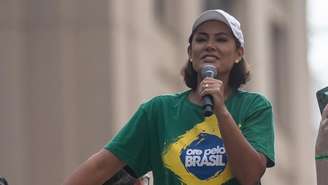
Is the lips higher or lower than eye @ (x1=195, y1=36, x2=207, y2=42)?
lower

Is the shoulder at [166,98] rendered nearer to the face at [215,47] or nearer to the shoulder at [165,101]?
the shoulder at [165,101]

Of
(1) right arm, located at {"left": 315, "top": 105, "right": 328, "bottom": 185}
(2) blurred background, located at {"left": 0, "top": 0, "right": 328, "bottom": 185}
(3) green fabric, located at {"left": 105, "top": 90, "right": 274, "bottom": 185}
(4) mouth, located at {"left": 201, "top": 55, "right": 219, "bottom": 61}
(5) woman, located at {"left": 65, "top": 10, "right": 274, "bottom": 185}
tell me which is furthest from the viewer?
(2) blurred background, located at {"left": 0, "top": 0, "right": 328, "bottom": 185}

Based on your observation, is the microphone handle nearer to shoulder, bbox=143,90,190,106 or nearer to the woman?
the woman

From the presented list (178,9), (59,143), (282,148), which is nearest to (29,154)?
(59,143)

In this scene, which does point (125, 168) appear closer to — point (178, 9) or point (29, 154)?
point (29, 154)

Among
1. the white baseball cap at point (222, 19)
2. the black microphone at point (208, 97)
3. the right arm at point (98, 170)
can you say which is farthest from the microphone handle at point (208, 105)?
the right arm at point (98, 170)

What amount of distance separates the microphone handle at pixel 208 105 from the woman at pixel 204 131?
14 mm

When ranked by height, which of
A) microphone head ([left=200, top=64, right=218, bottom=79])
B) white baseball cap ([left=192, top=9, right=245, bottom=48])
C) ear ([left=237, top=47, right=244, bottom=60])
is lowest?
microphone head ([left=200, top=64, right=218, bottom=79])

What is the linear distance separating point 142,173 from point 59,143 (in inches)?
758

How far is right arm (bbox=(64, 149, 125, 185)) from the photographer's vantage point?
637 cm

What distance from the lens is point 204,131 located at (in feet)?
20.1

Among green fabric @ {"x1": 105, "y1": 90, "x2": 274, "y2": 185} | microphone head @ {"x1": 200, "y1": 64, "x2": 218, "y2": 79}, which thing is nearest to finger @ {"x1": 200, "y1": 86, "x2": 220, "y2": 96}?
microphone head @ {"x1": 200, "y1": 64, "x2": 218, "y2": 79}

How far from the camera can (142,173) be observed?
6.38m

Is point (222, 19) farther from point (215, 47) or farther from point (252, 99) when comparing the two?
point (252, 99)
